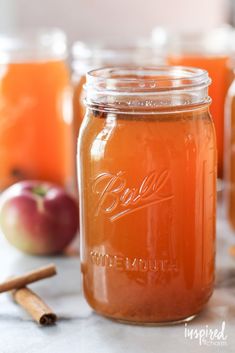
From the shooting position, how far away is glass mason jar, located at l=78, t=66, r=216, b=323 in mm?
934

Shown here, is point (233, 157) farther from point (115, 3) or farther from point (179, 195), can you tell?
point (115, 3)

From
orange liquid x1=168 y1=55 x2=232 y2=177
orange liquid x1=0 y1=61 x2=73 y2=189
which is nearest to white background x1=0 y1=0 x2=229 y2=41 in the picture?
orange liquid x1=0 y1=61 x2=73 y2=189

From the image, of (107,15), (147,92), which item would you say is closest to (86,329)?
(147,92)

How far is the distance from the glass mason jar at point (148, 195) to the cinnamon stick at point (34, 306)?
0.06 meters

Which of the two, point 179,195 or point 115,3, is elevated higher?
point 115,3

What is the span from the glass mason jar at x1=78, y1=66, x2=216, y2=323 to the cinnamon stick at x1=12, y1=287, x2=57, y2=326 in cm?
6

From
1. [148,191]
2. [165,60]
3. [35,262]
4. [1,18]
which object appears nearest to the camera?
[148,191]

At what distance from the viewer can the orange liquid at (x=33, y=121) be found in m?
1.51

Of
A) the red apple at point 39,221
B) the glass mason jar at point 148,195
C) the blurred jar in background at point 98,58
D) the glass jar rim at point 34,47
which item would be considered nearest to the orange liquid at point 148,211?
the glass mason jar at point 148,195

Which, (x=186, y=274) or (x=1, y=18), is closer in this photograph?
(x=186, y=274)

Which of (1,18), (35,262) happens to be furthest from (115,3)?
(35,262)

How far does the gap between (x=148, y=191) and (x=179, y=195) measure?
40mm

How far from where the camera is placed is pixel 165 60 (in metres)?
1.50

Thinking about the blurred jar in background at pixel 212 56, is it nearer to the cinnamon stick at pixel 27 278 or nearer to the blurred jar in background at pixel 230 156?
the blurred jar in background at pixel 230 156
